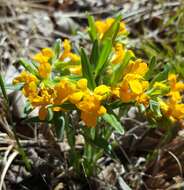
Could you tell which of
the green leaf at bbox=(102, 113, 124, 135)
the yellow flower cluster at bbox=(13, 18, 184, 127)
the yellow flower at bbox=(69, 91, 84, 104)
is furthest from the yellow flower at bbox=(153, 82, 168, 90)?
the yellow flower at bbox=(69, 91, 84, 104)

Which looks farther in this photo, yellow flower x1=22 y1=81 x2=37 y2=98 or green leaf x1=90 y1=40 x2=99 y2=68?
green leaf x1=90 y1=40 x2=99 y2=68

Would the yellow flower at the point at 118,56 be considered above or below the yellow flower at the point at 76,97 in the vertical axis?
above

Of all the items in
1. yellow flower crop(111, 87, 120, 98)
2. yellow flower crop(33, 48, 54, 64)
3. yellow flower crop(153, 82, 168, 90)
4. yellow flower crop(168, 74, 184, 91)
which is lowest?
yellow flower crop(168, 74, 184, 91)

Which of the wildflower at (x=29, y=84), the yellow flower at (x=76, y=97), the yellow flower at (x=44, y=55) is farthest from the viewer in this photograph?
the yellow flower at (x=44, y=55)

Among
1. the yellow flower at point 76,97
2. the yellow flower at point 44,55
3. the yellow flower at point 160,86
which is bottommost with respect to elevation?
the yellow flower at point 160,86

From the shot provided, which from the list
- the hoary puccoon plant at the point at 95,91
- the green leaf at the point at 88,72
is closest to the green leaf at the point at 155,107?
the hoary puccoon plant at the point at 95,91

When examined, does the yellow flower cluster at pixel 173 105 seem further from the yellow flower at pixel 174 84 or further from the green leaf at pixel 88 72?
the green leaf at pixel 88 72

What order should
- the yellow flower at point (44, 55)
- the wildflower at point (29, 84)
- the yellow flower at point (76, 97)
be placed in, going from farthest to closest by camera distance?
1. the yellow flower at point (44, 55)
2. the wildflower at point (29, 84)
3. the yellow flower at point (76, 97)

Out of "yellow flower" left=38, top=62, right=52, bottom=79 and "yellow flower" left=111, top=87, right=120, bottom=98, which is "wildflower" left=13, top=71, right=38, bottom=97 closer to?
"yellow flower" left=38, top=62, right=52, bottom=79

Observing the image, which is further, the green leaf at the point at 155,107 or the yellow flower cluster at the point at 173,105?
the yellow flower cluster at the point at 173,105
